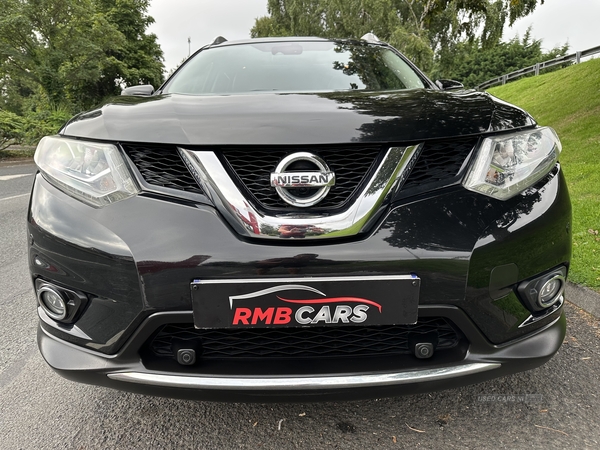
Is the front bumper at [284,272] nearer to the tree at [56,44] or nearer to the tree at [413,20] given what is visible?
the tree at [413,20]

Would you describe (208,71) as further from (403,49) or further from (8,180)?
(403,49)

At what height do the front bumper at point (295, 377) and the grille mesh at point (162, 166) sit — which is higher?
the grille mesh at point (162, 166)

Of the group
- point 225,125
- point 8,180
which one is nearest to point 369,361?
point 225,125

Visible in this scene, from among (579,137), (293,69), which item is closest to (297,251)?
(293,69)

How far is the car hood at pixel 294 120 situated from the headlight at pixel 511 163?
2.0 inches

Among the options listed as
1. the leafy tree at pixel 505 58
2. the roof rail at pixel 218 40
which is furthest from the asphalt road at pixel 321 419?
the leafy tree at pixel 505 58

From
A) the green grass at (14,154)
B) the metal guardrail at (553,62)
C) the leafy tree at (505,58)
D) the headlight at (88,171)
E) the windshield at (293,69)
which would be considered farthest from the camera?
the leafy tree at (505,58)

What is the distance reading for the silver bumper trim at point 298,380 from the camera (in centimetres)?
117

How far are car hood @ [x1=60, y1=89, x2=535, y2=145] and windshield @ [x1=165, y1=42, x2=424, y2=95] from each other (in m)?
0.58

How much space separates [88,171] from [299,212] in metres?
0.66

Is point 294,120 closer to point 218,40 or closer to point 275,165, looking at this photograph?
point 275,165

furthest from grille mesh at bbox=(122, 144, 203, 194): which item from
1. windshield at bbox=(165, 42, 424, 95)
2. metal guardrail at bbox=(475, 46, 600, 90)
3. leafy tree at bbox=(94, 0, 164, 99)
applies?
leafy tree at bbox=(94, 0, 164, 99)

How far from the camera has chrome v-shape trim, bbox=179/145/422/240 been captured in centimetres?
116

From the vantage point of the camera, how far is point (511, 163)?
132 cm
